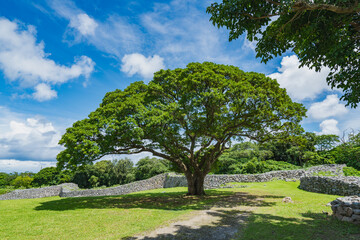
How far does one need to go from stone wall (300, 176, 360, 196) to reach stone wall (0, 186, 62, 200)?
28.4 metres

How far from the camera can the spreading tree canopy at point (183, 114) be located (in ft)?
36.6

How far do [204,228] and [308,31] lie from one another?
6.95 metres

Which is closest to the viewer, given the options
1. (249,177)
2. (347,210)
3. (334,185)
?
(347,210)

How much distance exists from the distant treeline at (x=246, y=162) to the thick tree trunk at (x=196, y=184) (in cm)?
235

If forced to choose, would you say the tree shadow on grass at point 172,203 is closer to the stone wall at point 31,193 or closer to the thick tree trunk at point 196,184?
the thick tree trunk at point 196,184

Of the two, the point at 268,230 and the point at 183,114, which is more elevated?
the point at 183,114

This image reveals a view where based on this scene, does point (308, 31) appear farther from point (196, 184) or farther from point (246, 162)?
point (246, 162)

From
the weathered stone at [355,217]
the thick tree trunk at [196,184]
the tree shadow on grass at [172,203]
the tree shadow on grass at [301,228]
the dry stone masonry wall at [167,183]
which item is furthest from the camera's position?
the dry stone masonry wall at [167,183]

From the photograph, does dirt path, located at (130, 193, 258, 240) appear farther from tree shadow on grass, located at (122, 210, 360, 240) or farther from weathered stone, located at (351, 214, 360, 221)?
weathered stone, located at (351, 214, 360, 221)

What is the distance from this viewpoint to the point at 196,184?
15312 mm

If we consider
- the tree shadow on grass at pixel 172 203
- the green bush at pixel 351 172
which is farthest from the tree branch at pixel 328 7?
the green bush at pixel 351 172

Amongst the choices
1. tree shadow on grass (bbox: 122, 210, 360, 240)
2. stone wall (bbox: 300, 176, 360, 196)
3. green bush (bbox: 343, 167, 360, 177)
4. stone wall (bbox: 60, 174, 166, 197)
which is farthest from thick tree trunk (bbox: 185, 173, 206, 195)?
stone wall (bbox: 60, 174, 166, 197)

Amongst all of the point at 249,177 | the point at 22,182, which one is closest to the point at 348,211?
the point at 249,177

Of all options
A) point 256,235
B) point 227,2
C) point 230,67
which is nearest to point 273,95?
point 230,67
